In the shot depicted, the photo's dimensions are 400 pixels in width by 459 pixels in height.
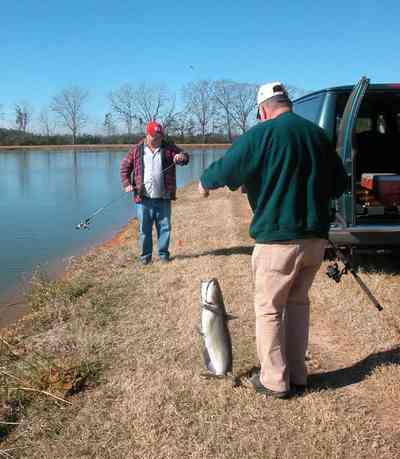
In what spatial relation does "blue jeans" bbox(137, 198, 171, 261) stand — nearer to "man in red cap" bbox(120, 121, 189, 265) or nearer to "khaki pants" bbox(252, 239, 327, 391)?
"man in red cap" bbox(120, 121, 189, 265)

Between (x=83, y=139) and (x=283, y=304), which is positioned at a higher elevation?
(x=83, y=139)

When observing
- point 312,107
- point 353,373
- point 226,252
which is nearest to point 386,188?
point 312,107

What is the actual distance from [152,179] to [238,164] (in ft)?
11.8

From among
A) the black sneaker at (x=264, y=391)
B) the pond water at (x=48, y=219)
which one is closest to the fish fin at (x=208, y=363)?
the black sneaker at (x=264, y=391)

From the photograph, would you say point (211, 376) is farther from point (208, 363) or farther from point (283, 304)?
point (283, 304)

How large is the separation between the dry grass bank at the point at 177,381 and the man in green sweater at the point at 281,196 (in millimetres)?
443

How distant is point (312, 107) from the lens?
5867 millimetres

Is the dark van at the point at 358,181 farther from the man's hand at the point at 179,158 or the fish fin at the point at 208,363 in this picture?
the fish fin at the point at 208,363

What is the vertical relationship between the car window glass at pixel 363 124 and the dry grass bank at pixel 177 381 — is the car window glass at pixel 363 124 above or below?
above

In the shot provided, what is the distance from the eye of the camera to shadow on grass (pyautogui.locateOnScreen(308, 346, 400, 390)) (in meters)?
3.43

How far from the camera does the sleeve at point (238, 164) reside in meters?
2.82

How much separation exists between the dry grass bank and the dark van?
22.2 inches

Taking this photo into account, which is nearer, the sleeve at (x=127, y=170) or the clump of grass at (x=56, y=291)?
the clump of grass at (x=56, y=291)

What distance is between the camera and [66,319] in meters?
5.04
